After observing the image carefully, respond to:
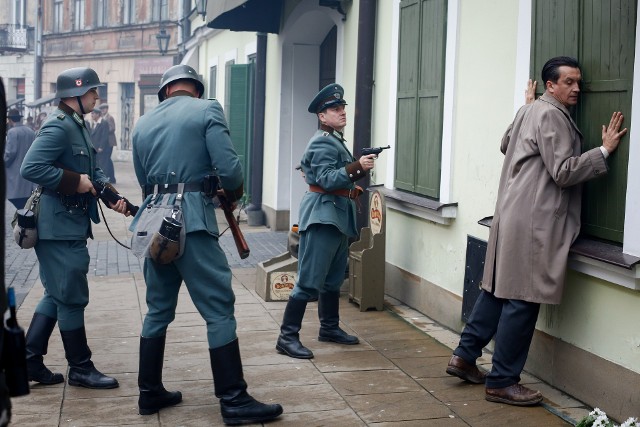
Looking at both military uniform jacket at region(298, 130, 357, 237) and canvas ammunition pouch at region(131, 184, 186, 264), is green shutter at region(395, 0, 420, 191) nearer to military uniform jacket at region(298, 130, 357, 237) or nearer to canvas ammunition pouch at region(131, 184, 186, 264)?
military uniform jacket at region(298, 130, 357, 237)

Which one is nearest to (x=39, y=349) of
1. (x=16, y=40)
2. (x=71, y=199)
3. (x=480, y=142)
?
(x=71, y=199)

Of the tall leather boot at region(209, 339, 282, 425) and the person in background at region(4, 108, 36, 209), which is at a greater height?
the person in background at region(4, 108, 36, 209)

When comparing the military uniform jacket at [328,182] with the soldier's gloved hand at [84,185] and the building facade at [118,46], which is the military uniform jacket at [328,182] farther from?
the building facade at [118,46]

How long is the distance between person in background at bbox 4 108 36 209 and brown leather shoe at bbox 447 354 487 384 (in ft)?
27.1

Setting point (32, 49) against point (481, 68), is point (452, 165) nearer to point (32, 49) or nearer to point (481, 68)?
point (481, 68)

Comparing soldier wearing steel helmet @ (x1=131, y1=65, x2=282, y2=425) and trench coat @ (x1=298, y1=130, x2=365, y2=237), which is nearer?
soldier wearing steel helmet @ (x1=131, y1=65, x2=282, y2=425)

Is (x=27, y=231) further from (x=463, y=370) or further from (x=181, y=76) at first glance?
(x=463, y=370)

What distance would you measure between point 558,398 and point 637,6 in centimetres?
212

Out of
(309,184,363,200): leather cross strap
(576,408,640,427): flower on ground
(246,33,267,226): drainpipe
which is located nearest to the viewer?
(576,408,640,427): flower on ground

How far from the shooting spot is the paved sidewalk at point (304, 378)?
538cm

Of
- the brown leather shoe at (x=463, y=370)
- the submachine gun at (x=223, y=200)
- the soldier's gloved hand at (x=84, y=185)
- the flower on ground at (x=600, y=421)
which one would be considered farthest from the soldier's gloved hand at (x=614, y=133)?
the soldier's gloved hand at (x=84, y=185)

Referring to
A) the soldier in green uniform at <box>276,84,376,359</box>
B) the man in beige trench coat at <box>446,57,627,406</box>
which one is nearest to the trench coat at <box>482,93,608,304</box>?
the man in beige trench coat at <box>446,57,627,406</box>

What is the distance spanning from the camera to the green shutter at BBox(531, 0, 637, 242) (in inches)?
204

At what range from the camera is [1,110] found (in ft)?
8.83
